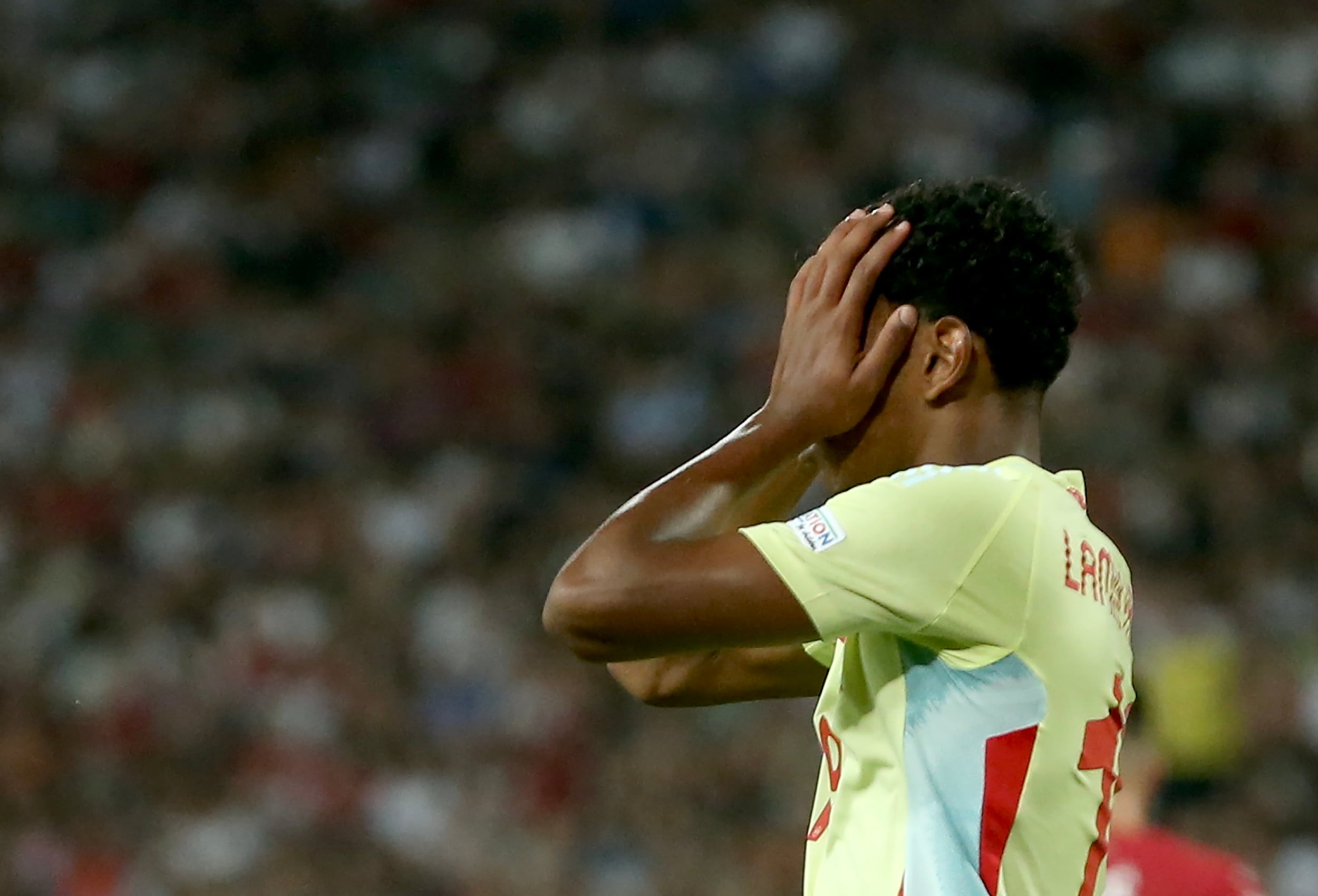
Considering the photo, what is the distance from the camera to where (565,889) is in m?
7.64

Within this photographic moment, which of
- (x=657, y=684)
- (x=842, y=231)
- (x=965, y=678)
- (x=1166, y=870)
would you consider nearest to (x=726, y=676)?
(x=657, y=684)

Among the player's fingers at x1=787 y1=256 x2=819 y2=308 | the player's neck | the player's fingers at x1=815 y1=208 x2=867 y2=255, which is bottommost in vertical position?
the player's neck

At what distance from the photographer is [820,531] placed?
225cm

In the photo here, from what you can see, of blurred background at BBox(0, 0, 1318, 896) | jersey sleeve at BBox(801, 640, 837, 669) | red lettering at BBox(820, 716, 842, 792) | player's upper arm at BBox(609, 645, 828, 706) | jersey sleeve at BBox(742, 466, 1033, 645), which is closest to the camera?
jersey sleeve at BBox(742, 466, 1033, 645)

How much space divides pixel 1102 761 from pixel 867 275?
26.6 inches

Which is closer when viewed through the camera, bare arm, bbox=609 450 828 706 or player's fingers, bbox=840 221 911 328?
player's fingers, bbox=840 221 911 328

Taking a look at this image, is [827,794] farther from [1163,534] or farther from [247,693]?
[247,693]

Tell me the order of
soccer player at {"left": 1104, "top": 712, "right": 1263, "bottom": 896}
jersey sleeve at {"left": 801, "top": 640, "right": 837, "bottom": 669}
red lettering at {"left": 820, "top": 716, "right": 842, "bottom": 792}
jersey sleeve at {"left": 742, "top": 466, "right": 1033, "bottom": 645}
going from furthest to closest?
soccer player at {"left": 1104, "top": 712, "right": 1263, "bottom": 896}, jersey sleeve at {"left": 801, "top": 640, "right": 837, "bottom": 669}, red lettering at {"left": 820, "top": 716, "right": 842, "bottom": 792}, jersey sleeve at {"left": 742, "top": 466, "right": 1033, "bottom": 645}

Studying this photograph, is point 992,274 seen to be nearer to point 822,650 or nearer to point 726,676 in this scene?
point 822,650

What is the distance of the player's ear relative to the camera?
240 cm

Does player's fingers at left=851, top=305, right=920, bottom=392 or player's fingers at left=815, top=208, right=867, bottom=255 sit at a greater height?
player's fingers at left=815, top=208, right=867, bottom=255

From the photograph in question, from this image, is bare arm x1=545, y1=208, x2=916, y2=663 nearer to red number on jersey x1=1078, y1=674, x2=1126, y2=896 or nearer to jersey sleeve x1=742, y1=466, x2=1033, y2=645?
jersey sleeve x1=742, y1=466, x2=1033, y2=645

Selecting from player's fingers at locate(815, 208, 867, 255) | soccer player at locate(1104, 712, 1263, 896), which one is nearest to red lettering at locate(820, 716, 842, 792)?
player's fingers at locate(815, 208, 867, 255)

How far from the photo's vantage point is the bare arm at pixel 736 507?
2.23 metres
